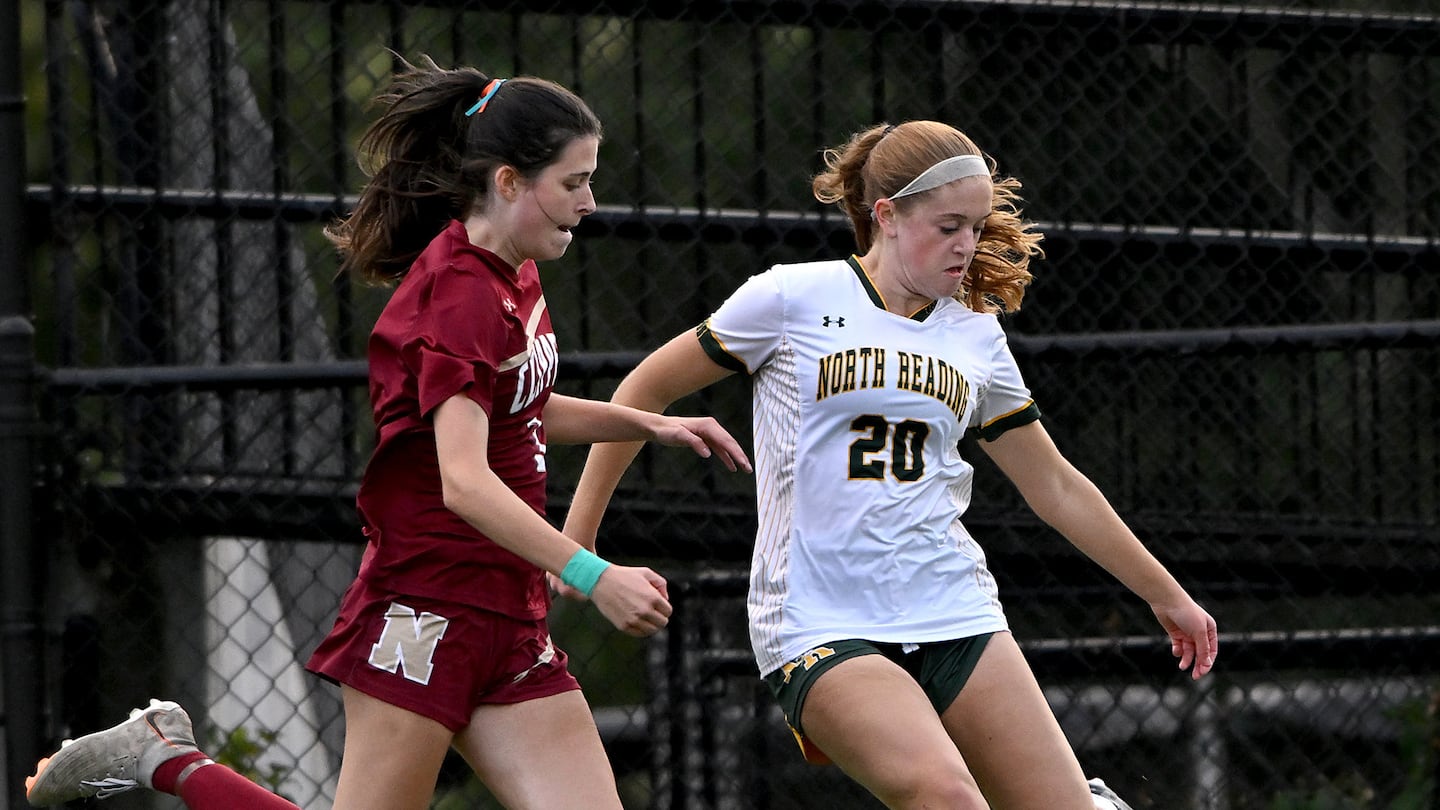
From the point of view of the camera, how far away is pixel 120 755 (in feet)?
11.7

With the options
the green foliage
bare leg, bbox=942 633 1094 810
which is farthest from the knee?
the green foliage

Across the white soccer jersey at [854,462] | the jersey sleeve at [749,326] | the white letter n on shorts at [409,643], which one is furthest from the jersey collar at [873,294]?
the white letter n on shorts at [409,643]

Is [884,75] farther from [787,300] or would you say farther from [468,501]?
[468,501]

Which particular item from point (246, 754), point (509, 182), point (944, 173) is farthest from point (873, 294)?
point (246, 754)

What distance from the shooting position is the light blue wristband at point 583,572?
9.16 feet

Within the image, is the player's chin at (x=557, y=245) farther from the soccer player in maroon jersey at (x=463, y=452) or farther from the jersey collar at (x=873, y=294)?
the jersey collar at (x=873, y=294)

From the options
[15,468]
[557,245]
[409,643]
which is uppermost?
[557,245]

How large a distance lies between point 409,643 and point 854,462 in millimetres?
887

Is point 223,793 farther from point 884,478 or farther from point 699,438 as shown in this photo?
point 884,478

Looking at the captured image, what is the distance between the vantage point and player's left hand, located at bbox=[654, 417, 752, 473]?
3.30 meters

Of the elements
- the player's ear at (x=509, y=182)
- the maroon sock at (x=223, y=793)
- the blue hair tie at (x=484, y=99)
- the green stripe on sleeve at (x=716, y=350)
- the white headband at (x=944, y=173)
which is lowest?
the maroon sock at (x=223, y=793)

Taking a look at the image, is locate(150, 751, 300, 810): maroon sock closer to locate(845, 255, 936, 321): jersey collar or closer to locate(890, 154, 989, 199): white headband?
locate(845, 255, 936, 321): jersey collar

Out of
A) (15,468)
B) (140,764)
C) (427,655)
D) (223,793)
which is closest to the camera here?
(427,655)

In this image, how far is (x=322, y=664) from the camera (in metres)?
3.11
